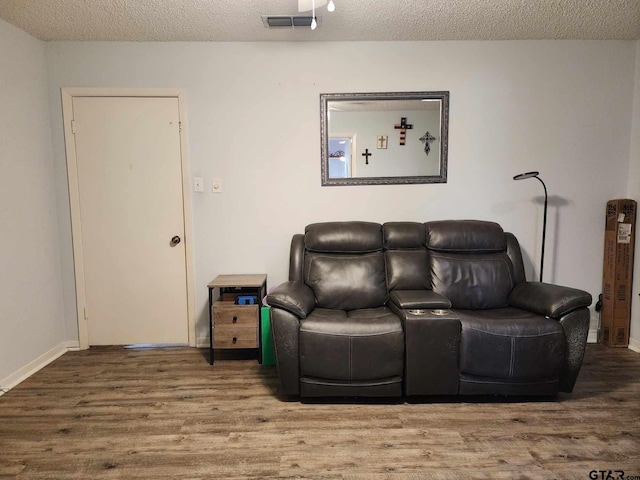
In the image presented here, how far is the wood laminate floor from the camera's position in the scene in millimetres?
1663

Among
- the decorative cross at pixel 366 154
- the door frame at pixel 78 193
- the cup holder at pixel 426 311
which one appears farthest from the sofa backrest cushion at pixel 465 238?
the door frame at pixel 78 193

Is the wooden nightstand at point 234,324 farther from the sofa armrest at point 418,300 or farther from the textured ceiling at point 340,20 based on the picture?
the textured ceiling at point 340,20

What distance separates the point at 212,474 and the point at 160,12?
109 inches

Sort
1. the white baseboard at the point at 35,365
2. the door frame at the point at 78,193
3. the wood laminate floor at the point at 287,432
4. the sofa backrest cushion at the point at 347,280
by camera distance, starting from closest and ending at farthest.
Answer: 1. the wood laminate floor at the point at 287,432
2. the white baseboard at the point at 35,365
3. the sofa backrest cushion at the point at 347,280
4. the door frame at the point at 78,193

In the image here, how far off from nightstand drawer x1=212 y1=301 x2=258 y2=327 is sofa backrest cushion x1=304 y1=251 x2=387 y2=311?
0.47 meters

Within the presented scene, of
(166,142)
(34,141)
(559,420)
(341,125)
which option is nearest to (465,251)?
(559,420)

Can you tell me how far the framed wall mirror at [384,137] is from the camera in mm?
2990

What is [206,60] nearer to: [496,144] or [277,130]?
[277,130]

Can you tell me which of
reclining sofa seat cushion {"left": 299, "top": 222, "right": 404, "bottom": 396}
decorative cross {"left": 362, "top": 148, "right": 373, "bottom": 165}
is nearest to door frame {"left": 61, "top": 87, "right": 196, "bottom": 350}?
reclining sofa seat cushion {"left": 299, "top": 222, "right": 404, "bottom": 396}

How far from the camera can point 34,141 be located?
2773mm

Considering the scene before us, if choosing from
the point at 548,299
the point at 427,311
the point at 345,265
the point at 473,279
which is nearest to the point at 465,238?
the point at 473,279

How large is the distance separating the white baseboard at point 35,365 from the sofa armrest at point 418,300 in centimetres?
265

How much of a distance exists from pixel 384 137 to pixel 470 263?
1.22 metres

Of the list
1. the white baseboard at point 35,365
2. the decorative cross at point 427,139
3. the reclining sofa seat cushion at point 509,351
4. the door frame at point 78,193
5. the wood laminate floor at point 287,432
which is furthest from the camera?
the decorative cross at point 427,139
